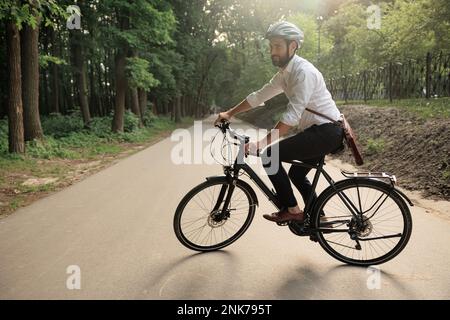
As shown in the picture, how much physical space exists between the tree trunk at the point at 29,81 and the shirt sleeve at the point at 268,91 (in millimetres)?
10207

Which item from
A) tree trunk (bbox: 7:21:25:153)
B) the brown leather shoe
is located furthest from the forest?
the brown leather shoe

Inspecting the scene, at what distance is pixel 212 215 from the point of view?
4387 millimetres

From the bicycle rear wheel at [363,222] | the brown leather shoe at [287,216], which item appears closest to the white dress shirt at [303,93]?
the bicycle rear wheel at [363,222]

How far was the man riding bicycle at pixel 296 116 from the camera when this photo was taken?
379cm

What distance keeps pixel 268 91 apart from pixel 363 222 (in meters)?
1.61

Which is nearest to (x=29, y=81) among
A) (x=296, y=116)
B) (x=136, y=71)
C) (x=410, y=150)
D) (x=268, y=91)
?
(x=136, y=71)

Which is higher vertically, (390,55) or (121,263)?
(390,55)

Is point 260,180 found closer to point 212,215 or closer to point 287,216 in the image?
point 287,216

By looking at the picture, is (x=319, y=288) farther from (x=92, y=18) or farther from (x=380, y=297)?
(x=92, y=18)

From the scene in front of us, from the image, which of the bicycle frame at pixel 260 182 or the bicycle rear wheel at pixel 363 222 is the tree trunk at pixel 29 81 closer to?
the bicycle frame at pixel 260 182

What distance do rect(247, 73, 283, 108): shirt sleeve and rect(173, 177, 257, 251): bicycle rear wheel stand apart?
0.87 m

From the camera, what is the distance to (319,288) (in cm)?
354
